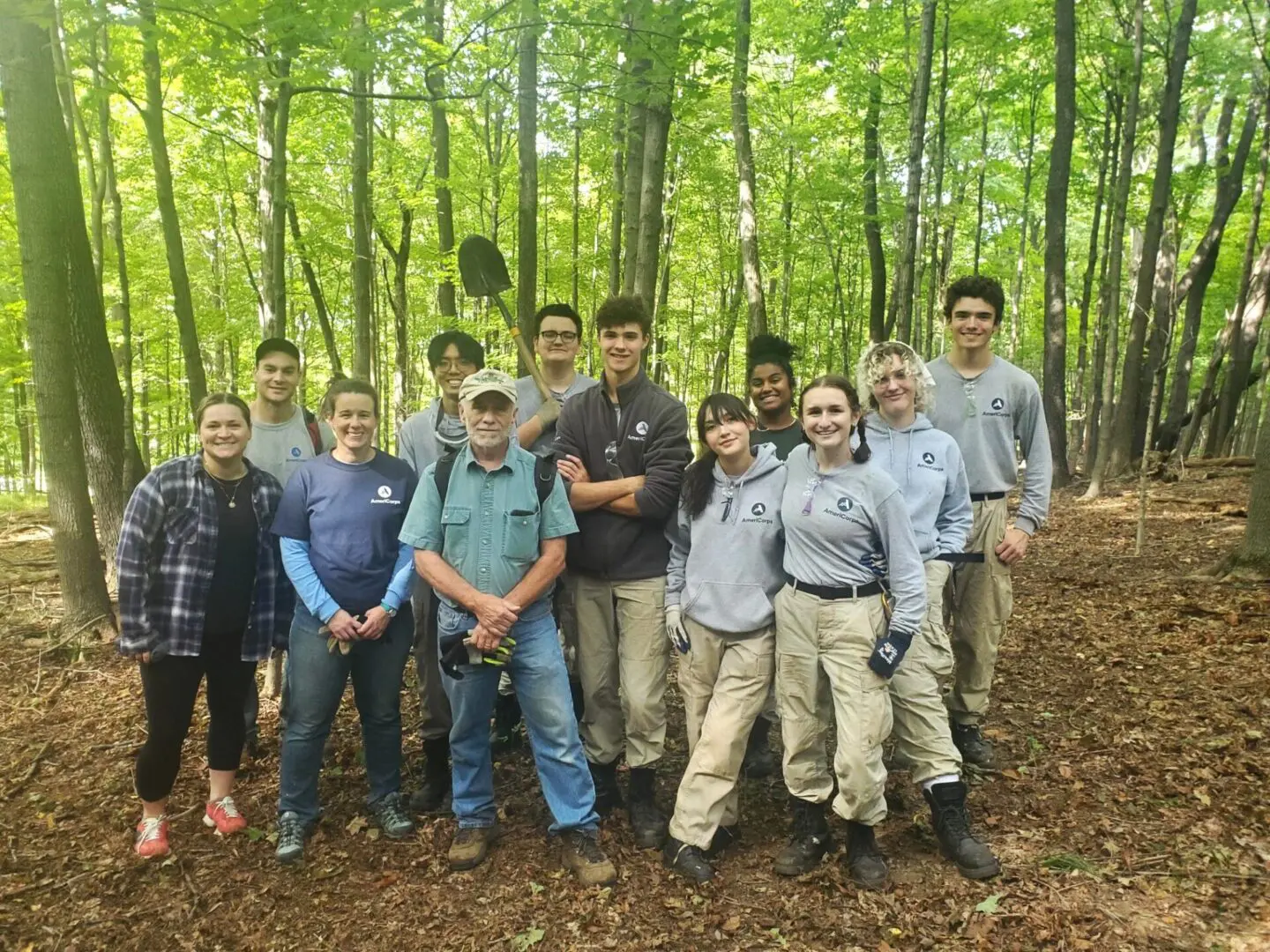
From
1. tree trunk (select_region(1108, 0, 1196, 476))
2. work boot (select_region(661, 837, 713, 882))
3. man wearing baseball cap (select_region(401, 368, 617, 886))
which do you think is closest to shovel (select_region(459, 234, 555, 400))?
man wearing baseball cap (select_region(401, 368, 617, 886))

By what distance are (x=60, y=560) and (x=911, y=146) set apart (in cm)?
1074

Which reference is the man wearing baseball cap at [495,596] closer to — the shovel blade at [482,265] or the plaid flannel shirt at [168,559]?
the plaid flannel shirt at [168,559]

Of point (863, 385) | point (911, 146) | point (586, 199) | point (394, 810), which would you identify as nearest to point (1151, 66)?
point (911, 146)

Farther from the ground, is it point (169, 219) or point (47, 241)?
point (169, 219)

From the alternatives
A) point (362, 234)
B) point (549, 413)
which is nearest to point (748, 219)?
point (549, 413)

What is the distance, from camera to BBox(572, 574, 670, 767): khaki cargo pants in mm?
3705

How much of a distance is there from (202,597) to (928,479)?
11.4 ft

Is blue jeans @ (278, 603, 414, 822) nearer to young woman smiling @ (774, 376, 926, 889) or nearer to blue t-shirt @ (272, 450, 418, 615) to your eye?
blue t-shirt @ (272, 450, 418, 615)

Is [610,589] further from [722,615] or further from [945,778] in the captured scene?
[945,778]

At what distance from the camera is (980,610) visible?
4.09m

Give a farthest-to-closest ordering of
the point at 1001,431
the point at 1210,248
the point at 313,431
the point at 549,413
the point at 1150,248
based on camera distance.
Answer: the point at 1210,248 → the point at 1150,248 → the point at 313,431 → the point at 549,413 → the point at 1001,431

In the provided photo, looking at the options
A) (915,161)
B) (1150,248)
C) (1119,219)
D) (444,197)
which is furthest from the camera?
(444,197)

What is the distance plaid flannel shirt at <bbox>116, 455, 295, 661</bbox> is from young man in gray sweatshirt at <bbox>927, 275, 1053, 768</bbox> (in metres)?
3.66

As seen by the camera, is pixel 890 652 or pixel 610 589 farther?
pixel 610 589
